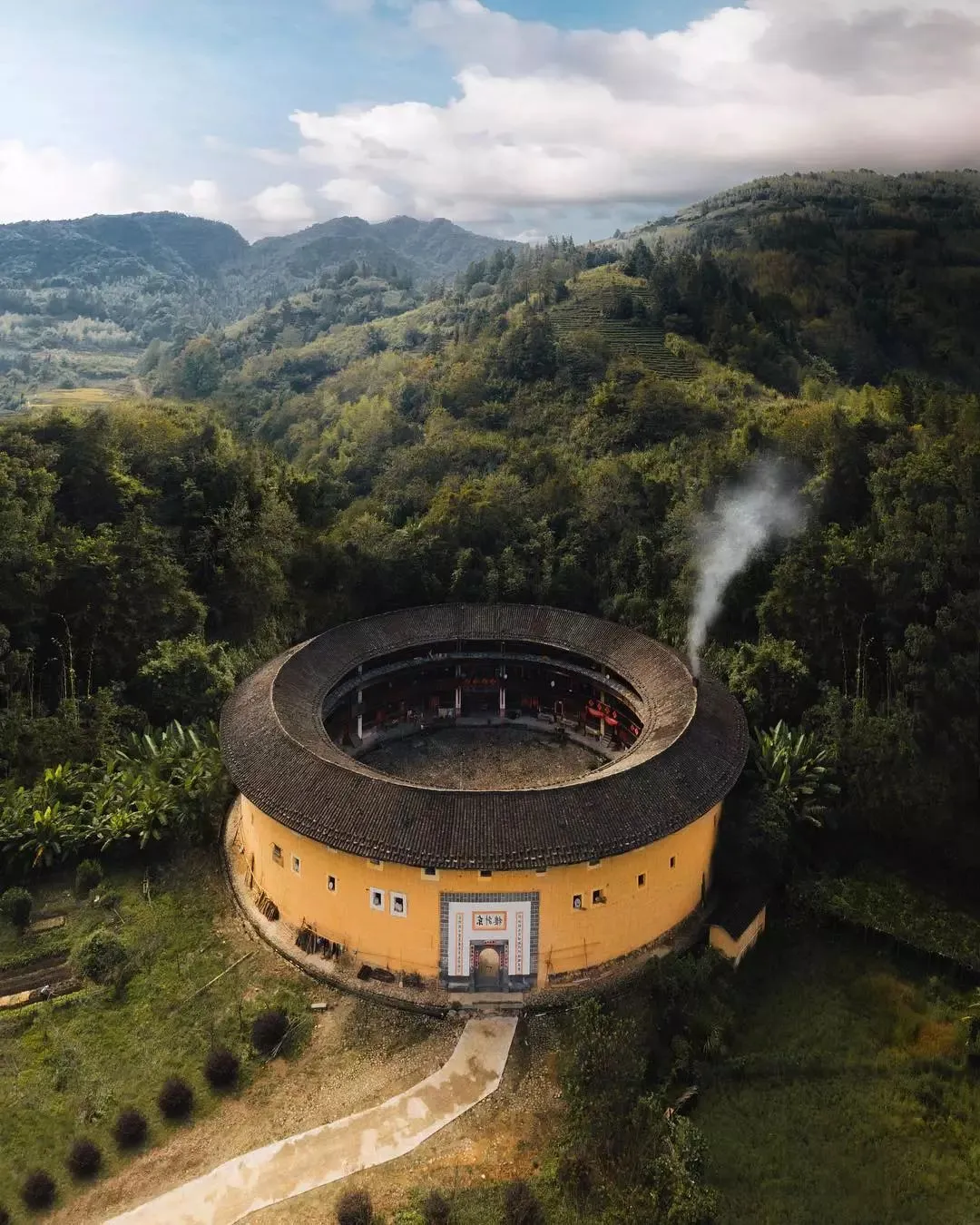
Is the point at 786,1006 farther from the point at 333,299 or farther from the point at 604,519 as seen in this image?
the point at 333,299

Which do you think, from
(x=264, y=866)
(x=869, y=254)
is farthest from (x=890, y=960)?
(x=869, y=254)

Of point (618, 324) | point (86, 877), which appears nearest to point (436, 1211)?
point (86, 877)

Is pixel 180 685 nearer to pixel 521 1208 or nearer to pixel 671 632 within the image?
pixel 671 632

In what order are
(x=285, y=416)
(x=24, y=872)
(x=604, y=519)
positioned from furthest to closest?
(x=285, y=416)
(x=604, y=519)
(x=24, y=872)

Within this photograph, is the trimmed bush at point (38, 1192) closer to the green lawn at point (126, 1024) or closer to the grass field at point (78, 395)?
the green lawn at point (126, 1024)

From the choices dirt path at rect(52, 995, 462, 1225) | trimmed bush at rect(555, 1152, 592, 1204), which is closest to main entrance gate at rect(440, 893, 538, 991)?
dirt path at rect(52, 995, 462, 1225)

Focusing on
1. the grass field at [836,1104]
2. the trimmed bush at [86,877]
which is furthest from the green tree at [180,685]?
the grass field at [836,1104]
